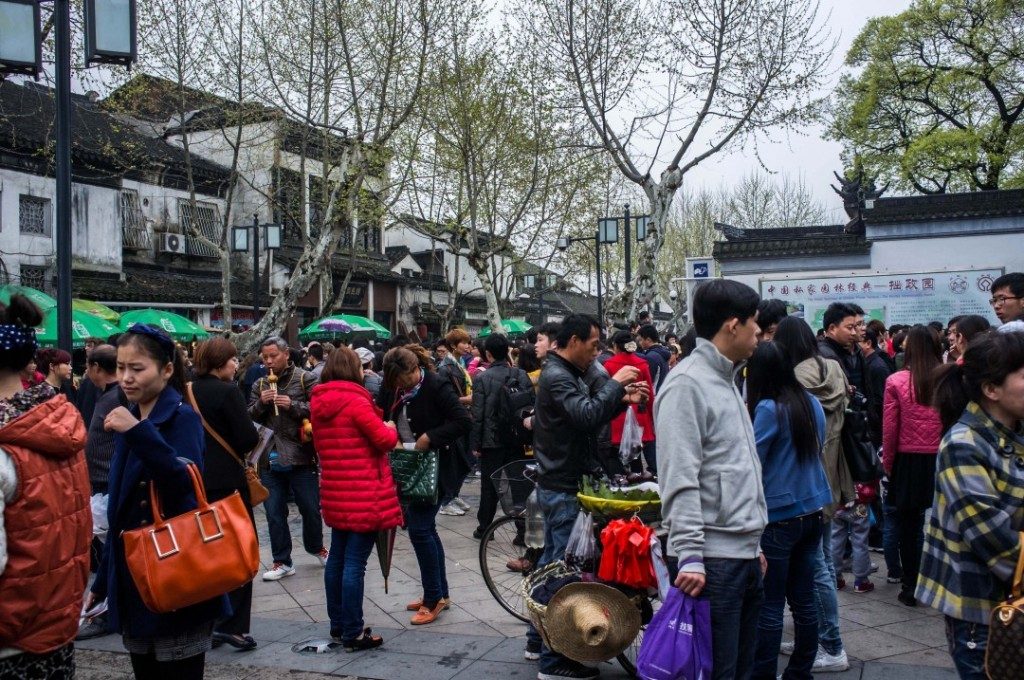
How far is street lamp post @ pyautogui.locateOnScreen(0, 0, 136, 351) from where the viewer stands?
6629 millimetres

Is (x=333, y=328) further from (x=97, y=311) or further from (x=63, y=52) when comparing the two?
(x=63, y=52)

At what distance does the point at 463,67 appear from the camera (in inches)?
717

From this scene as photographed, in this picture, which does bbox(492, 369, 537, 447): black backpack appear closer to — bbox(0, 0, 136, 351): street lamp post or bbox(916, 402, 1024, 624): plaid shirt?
bbox(0, 0, 136, 351): street lamp post

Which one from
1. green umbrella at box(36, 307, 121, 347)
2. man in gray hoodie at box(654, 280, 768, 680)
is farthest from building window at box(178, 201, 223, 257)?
man in gray hoodie at box(654, 280, 768, 680)

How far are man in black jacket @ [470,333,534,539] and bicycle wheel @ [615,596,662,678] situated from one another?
129 inches

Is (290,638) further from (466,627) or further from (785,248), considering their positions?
(785,248)

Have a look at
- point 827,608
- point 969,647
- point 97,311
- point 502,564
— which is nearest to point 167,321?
point 97,311

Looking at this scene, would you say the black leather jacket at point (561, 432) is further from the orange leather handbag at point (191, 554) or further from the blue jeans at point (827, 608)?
the orange leather handbag at point (191, 554)

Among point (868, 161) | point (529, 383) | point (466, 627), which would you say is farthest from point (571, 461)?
point (868, 161)

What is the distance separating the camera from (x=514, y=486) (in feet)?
17.8

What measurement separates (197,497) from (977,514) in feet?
8.87

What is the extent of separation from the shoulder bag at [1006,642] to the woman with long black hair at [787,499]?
126cm

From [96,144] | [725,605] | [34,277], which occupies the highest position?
[96,144]

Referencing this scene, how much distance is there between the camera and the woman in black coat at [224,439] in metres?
5.28
